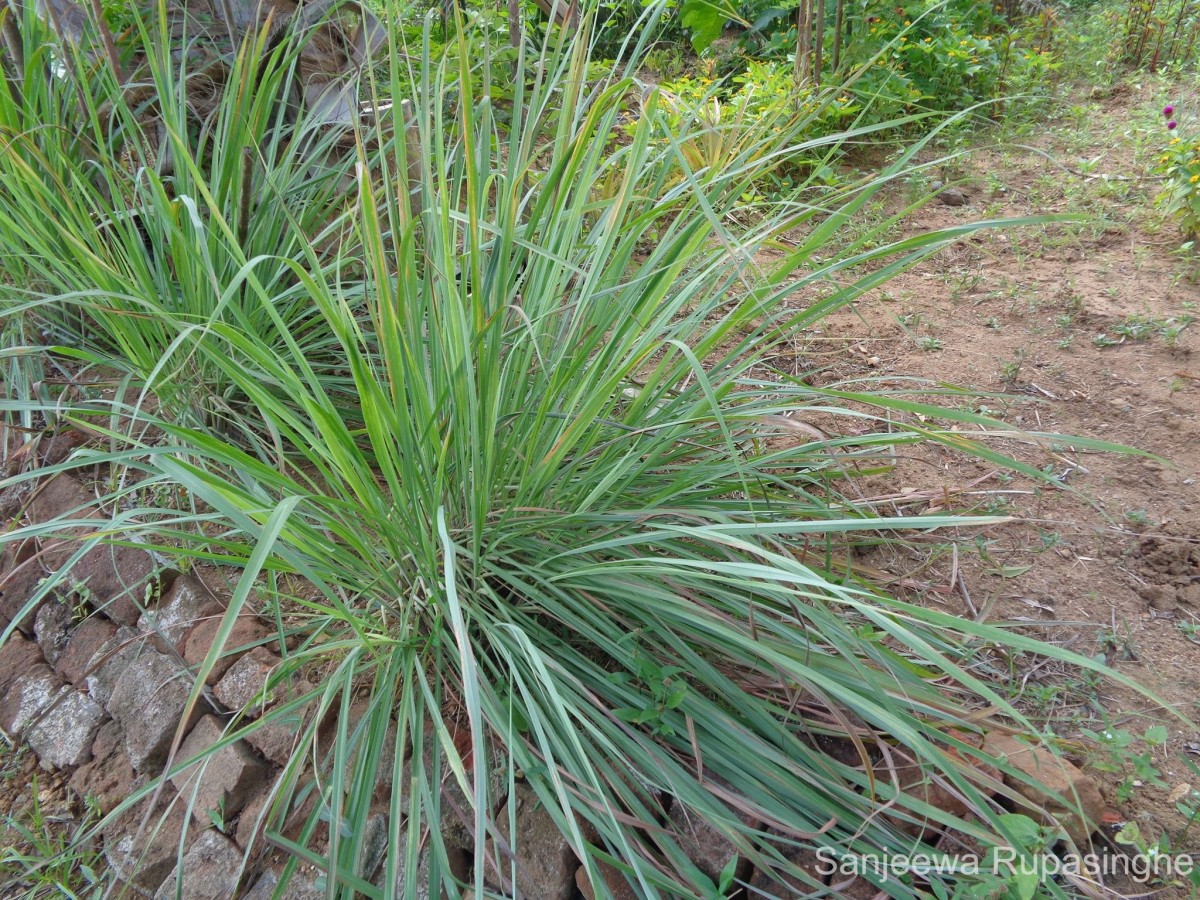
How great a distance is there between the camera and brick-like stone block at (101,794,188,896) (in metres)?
1.43

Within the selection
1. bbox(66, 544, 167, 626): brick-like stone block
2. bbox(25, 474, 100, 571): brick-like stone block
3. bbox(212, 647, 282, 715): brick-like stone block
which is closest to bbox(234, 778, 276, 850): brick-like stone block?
bbox(212, 647, 282, 715): brick-like stone block

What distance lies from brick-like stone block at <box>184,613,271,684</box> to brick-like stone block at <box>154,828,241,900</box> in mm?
302

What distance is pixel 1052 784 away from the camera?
4.26 ft

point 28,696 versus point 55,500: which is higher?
point 55,500

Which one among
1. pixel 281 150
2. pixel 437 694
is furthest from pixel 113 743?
pixel 281 150

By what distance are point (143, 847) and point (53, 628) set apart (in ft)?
2.18

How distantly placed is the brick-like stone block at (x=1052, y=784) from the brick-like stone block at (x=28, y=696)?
1814 mm

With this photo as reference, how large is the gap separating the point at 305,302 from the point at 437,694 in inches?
45.5

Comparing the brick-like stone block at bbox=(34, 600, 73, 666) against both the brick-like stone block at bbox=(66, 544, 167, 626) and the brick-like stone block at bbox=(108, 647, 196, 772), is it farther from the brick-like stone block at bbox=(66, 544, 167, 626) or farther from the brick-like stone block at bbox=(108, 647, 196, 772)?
the brick-like stone block at bbox=(108, 647, 196, 772)

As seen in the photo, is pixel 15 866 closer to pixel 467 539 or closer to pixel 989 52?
pixel 467 539

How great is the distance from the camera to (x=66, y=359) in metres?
2.15

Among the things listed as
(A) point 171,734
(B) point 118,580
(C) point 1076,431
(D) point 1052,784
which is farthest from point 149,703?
(C) point 1076,431

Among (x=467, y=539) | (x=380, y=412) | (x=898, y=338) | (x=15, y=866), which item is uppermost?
(x=380, y=412)

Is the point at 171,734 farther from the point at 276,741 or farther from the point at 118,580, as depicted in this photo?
the point at 118,580
